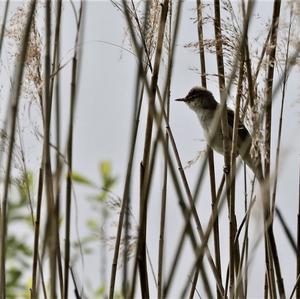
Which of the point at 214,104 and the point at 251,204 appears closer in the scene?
the point at 251,204

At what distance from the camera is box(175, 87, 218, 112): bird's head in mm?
4738

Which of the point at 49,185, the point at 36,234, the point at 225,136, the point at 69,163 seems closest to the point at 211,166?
the point at 225,136

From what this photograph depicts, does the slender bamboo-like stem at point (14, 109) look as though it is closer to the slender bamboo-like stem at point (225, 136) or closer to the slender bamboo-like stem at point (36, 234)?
the slender bamboo-like stem at point (36, 234)

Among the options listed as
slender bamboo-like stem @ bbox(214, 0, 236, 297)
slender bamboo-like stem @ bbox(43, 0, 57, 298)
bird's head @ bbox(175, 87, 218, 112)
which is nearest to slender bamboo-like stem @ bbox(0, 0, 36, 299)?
slender bamboo-like stem @ bbox(43, 0, 57, 298)

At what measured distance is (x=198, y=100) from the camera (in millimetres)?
4836

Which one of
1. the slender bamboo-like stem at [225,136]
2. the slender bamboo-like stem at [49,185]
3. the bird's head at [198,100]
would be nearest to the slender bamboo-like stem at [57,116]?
the slender bamboo-like stem at [49,185]

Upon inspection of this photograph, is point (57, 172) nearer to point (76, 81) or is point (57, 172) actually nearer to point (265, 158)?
point (76, 81)

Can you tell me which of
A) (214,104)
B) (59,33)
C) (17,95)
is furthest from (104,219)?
(214,104)

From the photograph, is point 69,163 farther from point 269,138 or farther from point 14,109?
point 269,138

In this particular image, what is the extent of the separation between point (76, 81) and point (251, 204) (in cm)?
68

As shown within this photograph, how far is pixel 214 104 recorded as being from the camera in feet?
15.9

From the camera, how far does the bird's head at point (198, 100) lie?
4738mm

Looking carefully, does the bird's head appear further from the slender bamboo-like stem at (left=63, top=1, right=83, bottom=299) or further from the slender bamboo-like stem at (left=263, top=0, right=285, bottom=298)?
the slender bamboo-like stem at (left=63, top=1, right=83, bottom=299)

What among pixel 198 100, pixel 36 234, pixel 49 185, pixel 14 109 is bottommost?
pixel 36 234
